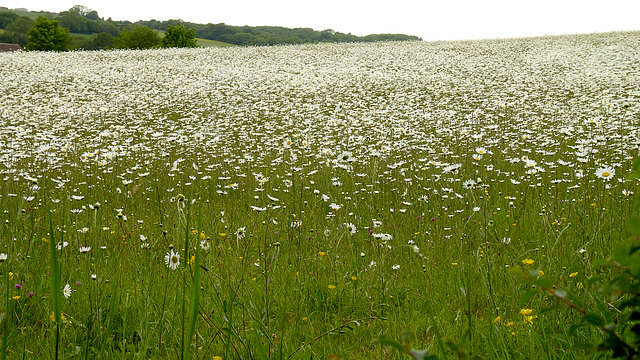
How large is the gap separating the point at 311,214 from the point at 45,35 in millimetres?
46906

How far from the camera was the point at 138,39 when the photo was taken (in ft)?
155

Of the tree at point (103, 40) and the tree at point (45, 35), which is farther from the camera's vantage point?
the tree at point (103, 40)

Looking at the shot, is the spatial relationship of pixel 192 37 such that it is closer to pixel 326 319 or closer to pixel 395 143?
pixel 395 143

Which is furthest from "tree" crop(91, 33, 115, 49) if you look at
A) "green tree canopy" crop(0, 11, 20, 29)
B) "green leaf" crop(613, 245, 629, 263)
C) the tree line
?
"green leaf" crop(613, 245, 629, 263)

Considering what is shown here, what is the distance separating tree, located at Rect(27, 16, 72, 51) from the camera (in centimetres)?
4119

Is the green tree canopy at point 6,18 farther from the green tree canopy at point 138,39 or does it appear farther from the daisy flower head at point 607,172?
the daisy flower head at point 607,172

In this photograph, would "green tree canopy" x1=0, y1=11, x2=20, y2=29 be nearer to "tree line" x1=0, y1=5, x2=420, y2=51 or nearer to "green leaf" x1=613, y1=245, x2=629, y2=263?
"tree line" x1=0, y1=5, x2=420, y2=51

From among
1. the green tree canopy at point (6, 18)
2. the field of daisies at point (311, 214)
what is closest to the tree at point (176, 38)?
the field of daisies at point (311, 214)

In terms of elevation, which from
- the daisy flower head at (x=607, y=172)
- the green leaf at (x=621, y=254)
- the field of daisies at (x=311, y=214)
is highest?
the green leaf at (x=621, y=254)

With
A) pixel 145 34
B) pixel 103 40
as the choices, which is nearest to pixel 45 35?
pixel 145 34

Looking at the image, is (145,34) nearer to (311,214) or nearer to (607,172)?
(311,214)

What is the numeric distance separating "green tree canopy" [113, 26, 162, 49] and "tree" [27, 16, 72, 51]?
19.9 feet

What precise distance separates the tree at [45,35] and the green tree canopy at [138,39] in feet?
19.9

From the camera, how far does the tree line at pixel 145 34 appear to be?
46875 millimetres
